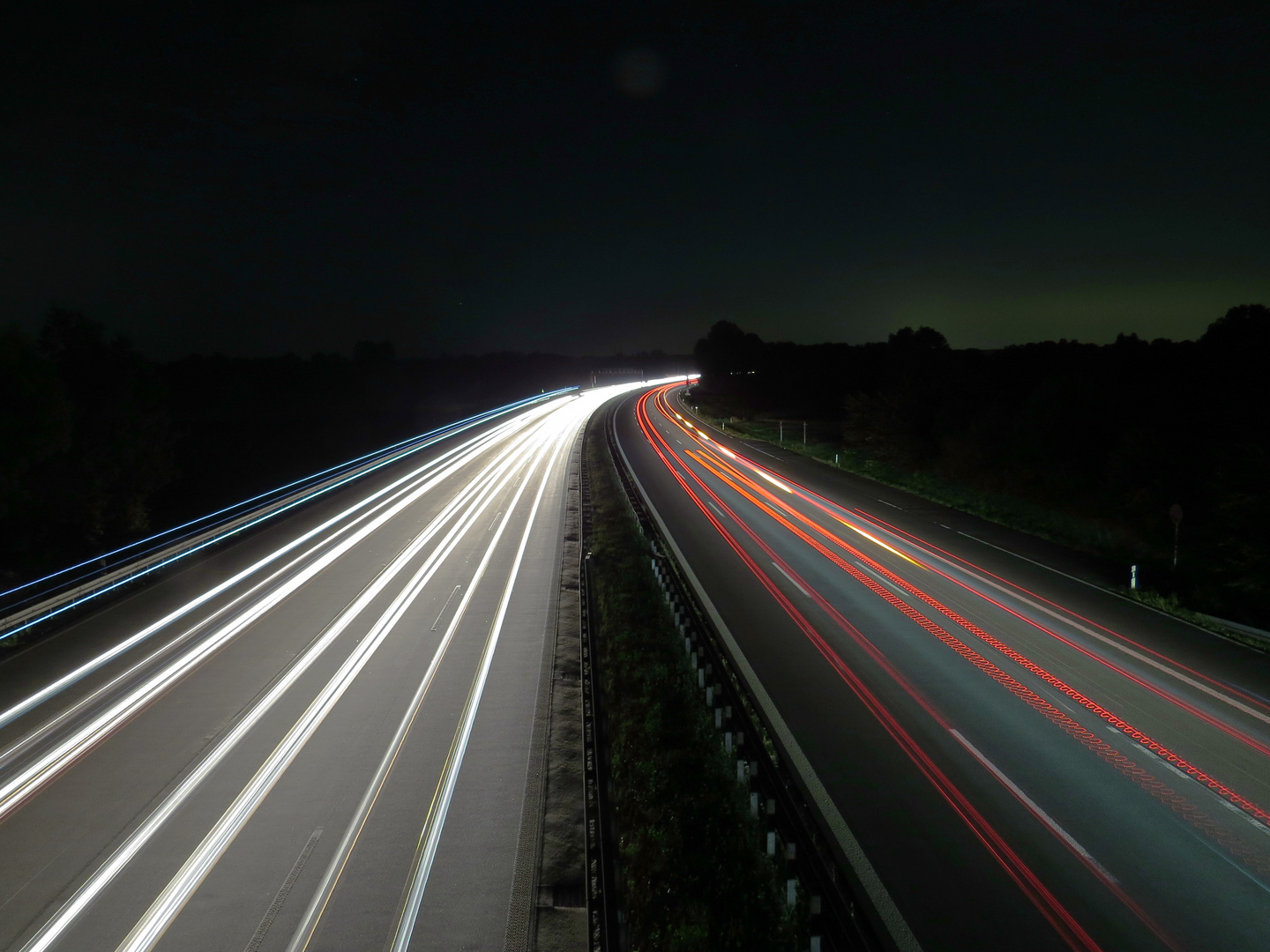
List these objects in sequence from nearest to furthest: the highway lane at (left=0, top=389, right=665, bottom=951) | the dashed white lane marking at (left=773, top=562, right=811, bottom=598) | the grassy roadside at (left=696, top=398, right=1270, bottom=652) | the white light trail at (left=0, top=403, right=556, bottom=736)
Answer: the highway lane at (left=0, top=389, right=665, bottom=951) < the white light trail at (left=0, top=403, right=556, bottom=736) < the grassy roadside at (left=696, top=398, right=1270, bottom=652) < the dashed white lane marking at (left=773, top=562, right=811, bottom=598)

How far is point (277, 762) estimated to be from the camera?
907 centimetres

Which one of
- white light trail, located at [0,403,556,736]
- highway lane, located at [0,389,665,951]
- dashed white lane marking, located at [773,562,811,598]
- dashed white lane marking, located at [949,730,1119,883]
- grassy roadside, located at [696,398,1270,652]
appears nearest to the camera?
highway lane, located at [0,389,665,951]

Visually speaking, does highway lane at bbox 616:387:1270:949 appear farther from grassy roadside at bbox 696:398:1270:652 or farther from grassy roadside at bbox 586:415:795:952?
grassy roadside at bbox 586:415:795:952

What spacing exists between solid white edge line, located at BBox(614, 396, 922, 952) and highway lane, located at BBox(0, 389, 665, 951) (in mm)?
3576

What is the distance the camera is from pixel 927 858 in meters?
7.66

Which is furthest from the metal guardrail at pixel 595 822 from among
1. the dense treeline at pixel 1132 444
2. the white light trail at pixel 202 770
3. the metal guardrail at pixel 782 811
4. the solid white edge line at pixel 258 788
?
the dense treeline at pixel 1132 444

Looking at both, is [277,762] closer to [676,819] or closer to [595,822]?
[595,822]

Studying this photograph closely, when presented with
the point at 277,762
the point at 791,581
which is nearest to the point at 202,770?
the point at 277,762

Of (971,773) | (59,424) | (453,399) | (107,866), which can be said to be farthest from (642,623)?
(453,399)

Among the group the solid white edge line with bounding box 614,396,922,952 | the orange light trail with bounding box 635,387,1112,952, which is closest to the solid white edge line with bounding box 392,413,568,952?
the solid white edge line with bounding box 614,396,922,952

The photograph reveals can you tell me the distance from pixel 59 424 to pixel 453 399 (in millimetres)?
83133

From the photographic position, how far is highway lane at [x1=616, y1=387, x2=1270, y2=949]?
7.01 meters

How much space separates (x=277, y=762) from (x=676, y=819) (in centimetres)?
509

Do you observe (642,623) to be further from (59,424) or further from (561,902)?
(59,424)
